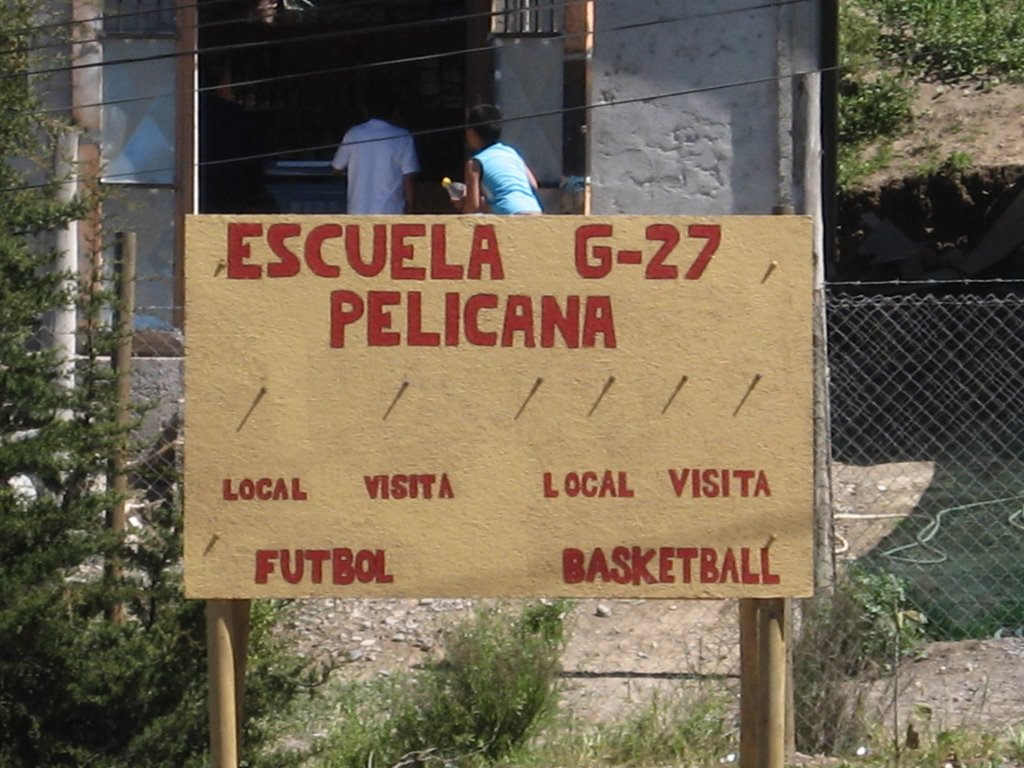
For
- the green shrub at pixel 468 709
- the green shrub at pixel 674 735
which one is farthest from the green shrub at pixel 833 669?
the green shrub at pixel 468 709

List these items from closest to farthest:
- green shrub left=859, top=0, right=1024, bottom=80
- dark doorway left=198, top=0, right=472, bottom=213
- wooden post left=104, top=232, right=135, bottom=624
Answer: wooden post left=104, top=232, right=135, bottom=624 < dark doorway left=198, top=0, right=472, bottom=213 < green shrub left=859, top=0, right=1024, bottom=80

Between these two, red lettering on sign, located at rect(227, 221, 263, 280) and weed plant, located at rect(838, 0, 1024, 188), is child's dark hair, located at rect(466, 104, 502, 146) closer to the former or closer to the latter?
red lettering on sign, located at rect(227, 221, 263, 280)

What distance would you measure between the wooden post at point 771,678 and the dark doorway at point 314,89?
7.79 metres

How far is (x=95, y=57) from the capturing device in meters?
10.4

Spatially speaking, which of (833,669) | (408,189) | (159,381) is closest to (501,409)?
(833,669)

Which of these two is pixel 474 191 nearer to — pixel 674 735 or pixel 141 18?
pixel 141 18

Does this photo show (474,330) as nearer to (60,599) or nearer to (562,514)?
(562,514)

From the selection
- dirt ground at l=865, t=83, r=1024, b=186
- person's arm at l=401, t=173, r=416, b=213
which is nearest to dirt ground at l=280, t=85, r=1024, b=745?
person's arm at l=401, t=173, r=416, b=213

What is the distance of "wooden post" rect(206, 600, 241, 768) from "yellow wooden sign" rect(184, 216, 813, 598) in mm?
151

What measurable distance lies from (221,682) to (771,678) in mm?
1547

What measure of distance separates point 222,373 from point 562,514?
3.29 ft

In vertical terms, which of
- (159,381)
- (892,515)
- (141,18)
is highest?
(141,18)

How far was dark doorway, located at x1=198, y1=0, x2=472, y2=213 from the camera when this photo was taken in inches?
472

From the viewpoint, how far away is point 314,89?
1384cm
